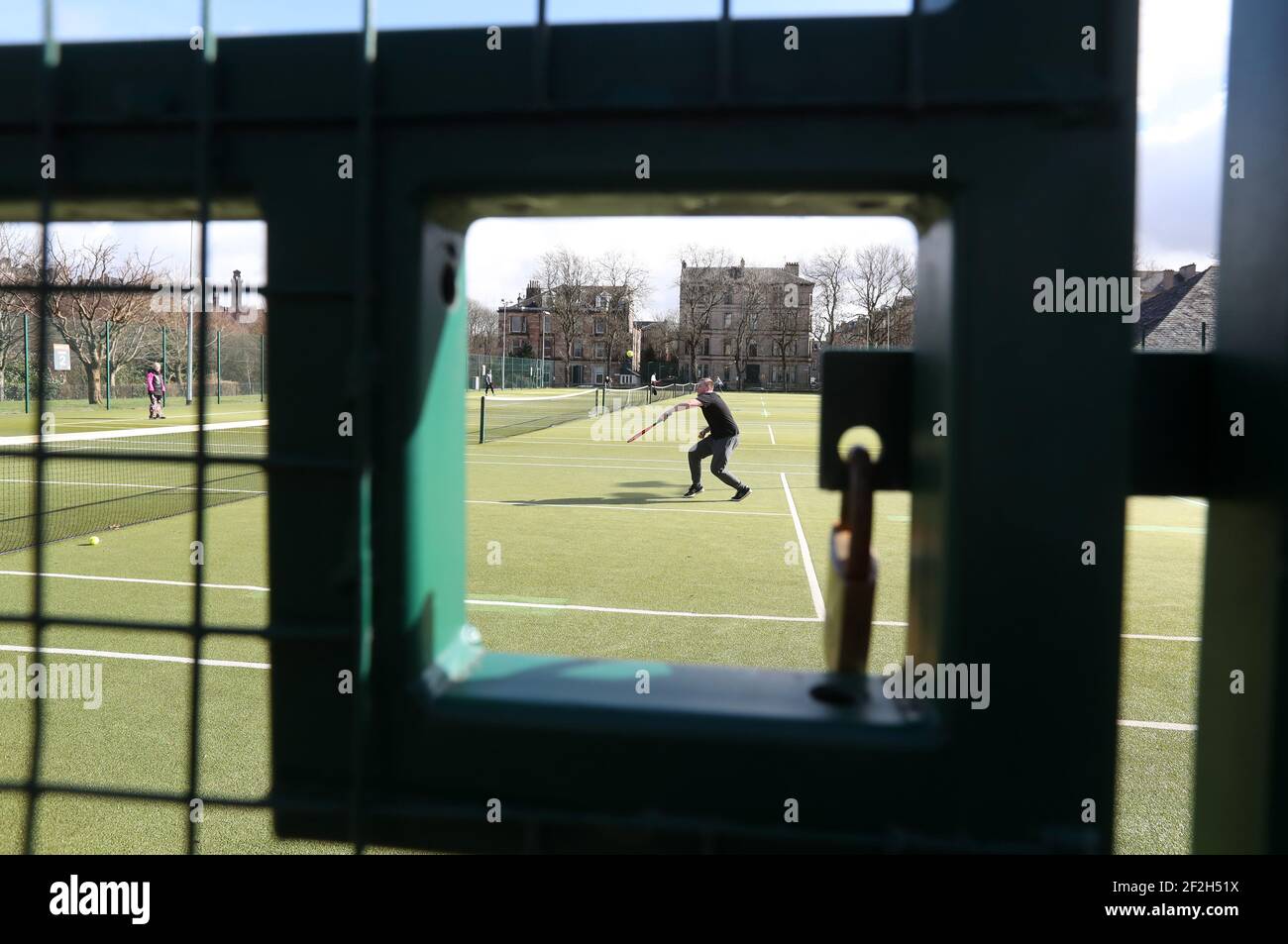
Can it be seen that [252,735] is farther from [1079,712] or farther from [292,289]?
[1079,712]

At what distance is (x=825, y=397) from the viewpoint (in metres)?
2.12

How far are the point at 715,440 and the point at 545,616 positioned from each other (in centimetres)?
800

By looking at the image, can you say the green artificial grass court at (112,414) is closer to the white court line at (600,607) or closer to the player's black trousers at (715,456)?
the player's black trousers at (715,456)

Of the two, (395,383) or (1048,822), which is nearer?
(1048,822)

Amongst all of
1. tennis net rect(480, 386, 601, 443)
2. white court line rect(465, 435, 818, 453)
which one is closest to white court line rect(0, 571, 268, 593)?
white court line rect(465, 435, 818, 453)

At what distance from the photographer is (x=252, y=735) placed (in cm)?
479

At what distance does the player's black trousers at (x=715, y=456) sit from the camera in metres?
14.8

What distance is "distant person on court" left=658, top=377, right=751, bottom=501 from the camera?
48.3 ft

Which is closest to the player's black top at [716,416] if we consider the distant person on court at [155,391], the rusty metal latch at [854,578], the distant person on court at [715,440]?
the distant person on court at [715,440]


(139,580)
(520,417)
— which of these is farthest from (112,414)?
(139,580)

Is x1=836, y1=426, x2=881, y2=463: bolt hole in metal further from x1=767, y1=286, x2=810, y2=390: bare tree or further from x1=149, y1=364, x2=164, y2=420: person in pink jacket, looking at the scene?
x1=767, y1=286, x2=810, y2=390: bare tree

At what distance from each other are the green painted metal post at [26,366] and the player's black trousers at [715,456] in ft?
72.6

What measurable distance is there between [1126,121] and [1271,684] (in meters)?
1.16
